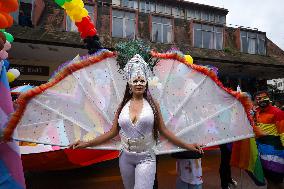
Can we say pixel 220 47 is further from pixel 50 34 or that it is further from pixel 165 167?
pixel 165 167

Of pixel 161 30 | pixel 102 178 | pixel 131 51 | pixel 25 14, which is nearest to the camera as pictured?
pixel 131 51

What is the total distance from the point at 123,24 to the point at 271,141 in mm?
13257

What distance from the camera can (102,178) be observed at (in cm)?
694

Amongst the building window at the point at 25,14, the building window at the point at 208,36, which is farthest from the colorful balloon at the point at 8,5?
the building window at the point at 208,36

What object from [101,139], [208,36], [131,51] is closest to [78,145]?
[101,139]

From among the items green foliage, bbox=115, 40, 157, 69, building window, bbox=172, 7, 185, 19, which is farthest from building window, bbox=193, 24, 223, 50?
building window, bbox=172, 7, 185, 19

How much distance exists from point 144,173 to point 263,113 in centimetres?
281

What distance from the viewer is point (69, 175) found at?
725 cm

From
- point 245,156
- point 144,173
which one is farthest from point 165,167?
point 144,173

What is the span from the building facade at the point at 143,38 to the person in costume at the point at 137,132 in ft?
24.2

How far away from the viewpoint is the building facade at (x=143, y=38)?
13.5 meters

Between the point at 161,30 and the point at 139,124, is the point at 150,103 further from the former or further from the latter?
the point at 161,30

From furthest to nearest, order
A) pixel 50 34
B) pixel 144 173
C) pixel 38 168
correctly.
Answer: pixel 50 34 → pixel 38 168 → pixel 144 173

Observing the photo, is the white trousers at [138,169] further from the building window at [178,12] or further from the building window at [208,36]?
the building window at [178,12]
